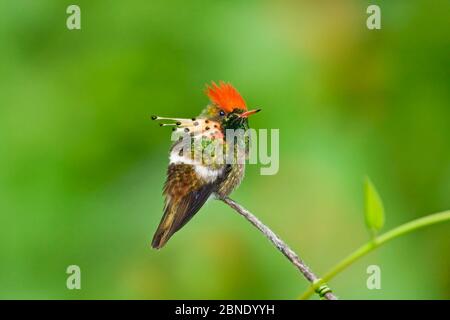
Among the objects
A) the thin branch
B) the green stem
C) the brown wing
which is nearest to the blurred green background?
the brown wing

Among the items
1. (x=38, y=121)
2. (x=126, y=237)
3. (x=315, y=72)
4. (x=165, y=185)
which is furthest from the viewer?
(x=315, y=72)

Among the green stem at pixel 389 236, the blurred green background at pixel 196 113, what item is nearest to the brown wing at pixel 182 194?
the blurred green background at pixel 196 113

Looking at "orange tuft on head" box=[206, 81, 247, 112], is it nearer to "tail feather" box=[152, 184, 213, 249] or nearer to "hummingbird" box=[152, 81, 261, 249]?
"hummingbird" box=[152, 81, 261, 249]

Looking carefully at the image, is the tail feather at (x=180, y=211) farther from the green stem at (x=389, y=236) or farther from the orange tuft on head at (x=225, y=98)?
the green stem at (x=389, y=236)

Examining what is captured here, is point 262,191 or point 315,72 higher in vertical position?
point 315,72

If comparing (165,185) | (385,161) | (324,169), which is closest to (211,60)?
(324,169)

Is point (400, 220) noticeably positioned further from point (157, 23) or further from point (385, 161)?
point (157, 23)

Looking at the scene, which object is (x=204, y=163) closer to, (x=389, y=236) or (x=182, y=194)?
(x=182, y=194)
